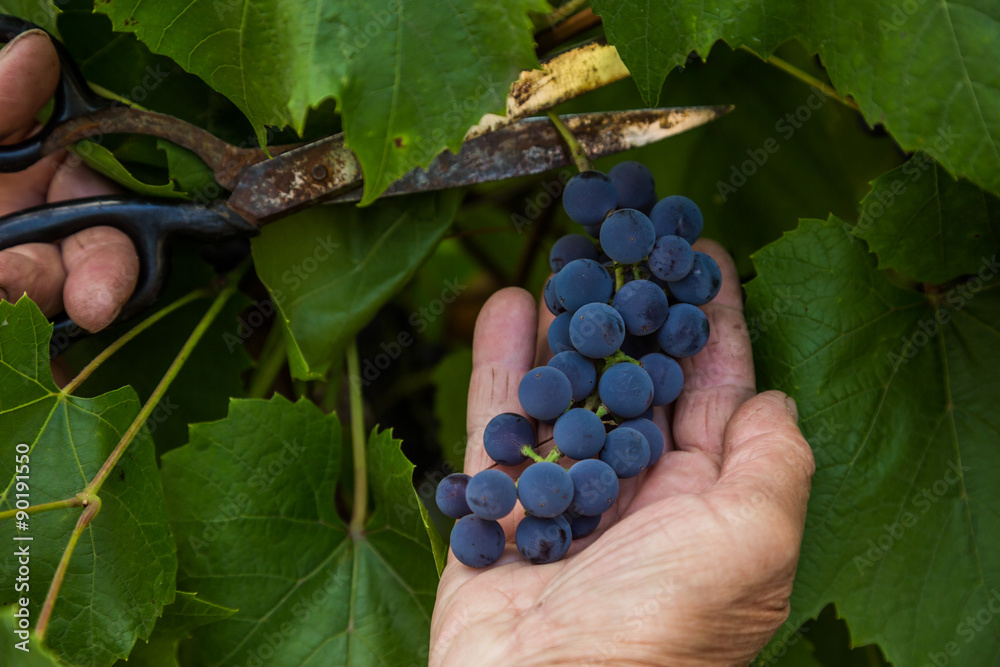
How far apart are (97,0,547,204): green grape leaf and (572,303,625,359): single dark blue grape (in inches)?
9.5

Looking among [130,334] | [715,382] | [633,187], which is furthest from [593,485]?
[130,334]

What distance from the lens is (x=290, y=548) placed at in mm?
1031

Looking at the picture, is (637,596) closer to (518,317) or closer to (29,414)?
(518,317)

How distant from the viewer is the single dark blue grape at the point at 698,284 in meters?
0.85

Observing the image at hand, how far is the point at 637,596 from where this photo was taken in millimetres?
694

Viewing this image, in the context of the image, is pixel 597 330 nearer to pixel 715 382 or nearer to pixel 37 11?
pixel 715 382

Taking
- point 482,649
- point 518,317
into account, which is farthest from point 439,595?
point 518,317

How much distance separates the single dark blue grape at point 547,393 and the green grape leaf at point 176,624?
50 centimetres

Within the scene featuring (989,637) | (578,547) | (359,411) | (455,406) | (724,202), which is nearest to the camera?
(578,547)

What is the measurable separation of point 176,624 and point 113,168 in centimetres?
62

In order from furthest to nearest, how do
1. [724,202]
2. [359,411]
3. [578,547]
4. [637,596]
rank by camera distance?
[724,202] < [359,411] < [578,547] < [637,596]

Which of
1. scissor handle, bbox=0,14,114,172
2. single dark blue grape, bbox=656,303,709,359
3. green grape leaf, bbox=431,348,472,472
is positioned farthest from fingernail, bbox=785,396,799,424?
scissor handle, bbox=0,14,114,172

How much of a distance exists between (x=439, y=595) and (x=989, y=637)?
0.75 metres

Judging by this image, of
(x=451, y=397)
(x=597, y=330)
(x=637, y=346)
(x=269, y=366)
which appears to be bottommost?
(x=451, y=397)
